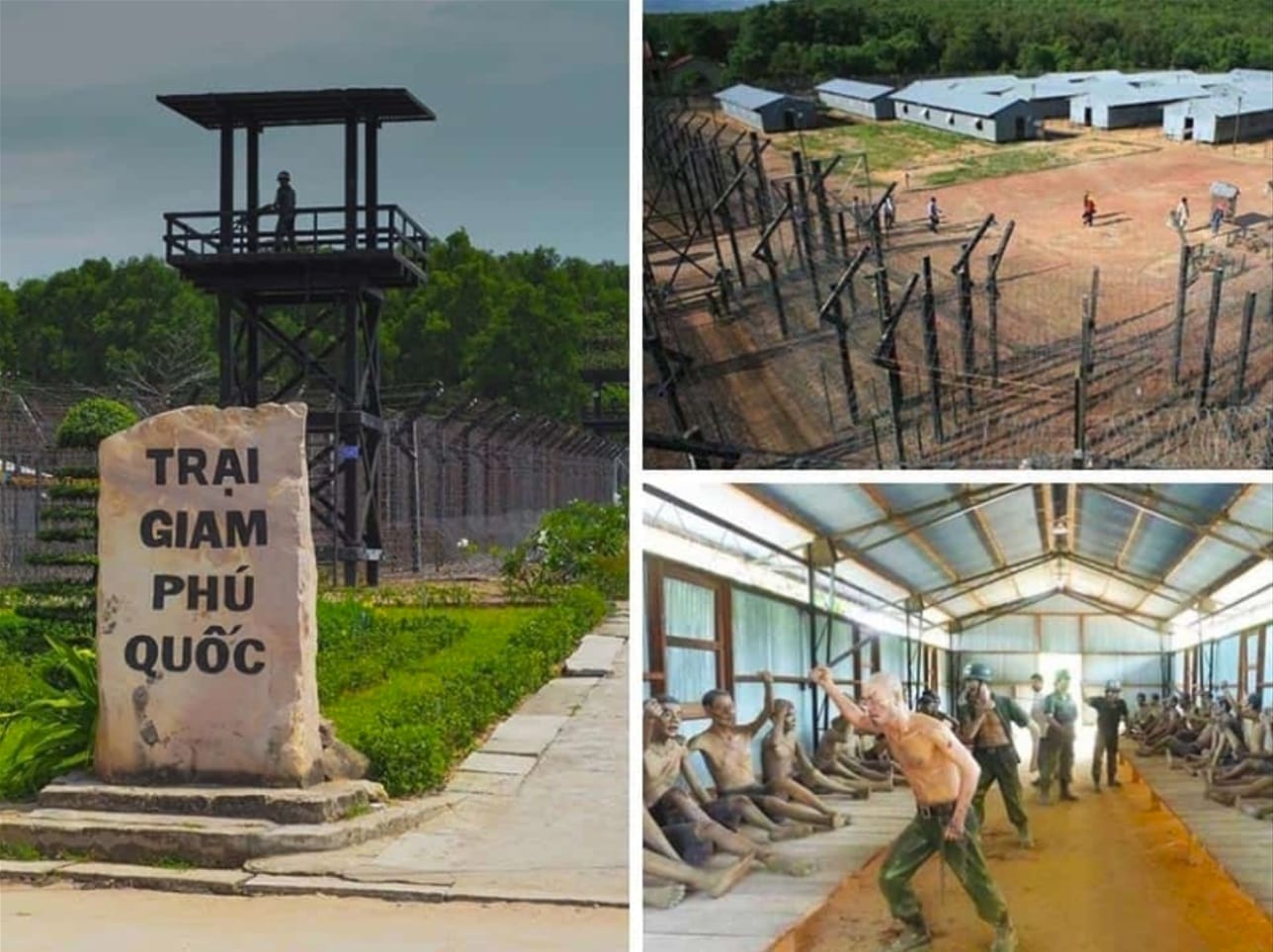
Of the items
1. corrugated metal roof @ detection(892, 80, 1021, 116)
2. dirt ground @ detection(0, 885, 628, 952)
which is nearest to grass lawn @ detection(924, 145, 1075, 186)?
corrugated metal roof @ detection(892, 80, 1021, 116)

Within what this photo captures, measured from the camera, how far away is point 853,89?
4.99 m

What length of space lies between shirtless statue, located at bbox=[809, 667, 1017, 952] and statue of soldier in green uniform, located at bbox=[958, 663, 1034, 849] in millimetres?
40

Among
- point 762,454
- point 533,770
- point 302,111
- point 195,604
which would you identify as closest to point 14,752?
point 195,604

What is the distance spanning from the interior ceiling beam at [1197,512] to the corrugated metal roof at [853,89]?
1.38 m

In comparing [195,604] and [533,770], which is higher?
[195,604]

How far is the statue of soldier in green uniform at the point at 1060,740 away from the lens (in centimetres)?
432

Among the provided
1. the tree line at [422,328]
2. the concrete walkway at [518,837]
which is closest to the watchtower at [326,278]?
the tree line at [422,328]

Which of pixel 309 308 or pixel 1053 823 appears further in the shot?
pixel 309 308

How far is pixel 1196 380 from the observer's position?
15.8 feet

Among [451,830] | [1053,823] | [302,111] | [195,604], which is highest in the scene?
[302,111]

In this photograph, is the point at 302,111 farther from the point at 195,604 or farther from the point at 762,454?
the point at 762,454

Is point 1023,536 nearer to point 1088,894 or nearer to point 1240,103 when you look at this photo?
point 1088,894

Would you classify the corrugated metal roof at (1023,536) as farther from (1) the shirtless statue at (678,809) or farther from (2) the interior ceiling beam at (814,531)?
(1) the shirtless statue at (678,809)

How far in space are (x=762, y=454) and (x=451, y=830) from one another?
278 centimetres
